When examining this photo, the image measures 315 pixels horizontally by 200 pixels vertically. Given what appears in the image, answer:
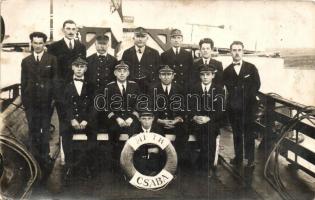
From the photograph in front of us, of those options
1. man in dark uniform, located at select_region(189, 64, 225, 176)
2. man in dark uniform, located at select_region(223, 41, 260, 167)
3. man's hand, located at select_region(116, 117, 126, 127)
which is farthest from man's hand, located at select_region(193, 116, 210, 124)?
man's hand, located at select_region(116, 117, 126, 127)

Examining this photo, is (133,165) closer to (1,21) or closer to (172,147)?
(172,147)

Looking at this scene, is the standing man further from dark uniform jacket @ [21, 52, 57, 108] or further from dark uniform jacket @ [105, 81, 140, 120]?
dark uniform jacket @ [21, 52, 57, 108]

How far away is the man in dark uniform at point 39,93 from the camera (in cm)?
206

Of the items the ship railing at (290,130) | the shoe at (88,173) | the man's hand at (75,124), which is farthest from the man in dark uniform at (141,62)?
the ship railing at (290,130)

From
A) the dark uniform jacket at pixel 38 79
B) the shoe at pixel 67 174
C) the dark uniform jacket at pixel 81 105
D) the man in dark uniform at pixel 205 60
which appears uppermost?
the man in dark uniform at pixel 205 60

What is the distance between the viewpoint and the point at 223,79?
7.06 feet

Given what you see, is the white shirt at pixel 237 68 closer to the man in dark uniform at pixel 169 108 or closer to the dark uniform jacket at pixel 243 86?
the dark uniform jacket at pixel 243 86

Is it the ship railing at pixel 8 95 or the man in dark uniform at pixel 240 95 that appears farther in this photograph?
the man in dark uniform at pixel 240 95

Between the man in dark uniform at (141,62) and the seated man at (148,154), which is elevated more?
the man in dark uniform at (141,62)

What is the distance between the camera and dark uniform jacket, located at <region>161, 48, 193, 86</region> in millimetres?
2115

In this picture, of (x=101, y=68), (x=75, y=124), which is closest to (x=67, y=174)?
(x=75, y=124)

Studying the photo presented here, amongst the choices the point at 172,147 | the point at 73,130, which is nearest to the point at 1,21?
the point at 73,130

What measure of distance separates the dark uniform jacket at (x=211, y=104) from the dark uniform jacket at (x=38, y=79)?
77 cm

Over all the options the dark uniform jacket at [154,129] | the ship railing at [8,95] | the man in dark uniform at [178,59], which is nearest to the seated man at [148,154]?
the dark uniform jacket at [154,129]
